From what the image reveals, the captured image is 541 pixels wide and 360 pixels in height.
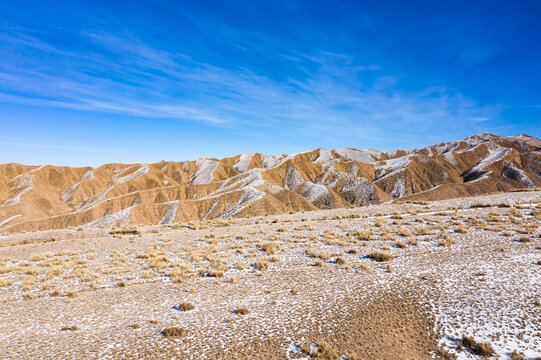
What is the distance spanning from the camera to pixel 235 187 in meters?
98.4

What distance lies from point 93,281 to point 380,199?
4040 inches

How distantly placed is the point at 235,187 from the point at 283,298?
88657 mm

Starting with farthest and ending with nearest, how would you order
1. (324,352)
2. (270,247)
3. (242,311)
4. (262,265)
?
1. (270,247)
2. (262,265)
3. (242,311)
4. (324,352)

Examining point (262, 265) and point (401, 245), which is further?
point (401, 245)

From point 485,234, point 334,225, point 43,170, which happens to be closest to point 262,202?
point 334,225

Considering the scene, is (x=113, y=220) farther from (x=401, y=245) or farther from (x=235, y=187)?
(x=401, y=245)

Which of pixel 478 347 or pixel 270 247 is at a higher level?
pixel 270 247

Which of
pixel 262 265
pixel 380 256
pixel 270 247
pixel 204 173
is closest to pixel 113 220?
pixel 270 247

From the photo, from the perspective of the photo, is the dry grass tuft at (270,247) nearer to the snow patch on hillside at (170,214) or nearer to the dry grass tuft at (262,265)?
the dry grass tuft at (262,265)

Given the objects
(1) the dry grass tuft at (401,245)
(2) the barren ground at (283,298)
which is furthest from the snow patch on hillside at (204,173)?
(1) the dry grass tuft at (401,245)

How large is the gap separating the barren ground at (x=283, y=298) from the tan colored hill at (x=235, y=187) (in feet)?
157

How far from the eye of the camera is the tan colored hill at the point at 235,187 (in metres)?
75.8

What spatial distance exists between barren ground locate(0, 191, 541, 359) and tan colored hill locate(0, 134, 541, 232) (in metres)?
47.9

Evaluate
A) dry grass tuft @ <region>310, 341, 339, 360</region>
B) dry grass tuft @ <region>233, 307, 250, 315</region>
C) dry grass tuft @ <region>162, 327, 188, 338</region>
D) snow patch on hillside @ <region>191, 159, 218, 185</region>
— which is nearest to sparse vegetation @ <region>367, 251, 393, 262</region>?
dry grass tuft @ <region>310, 341, 339, 360</region>
